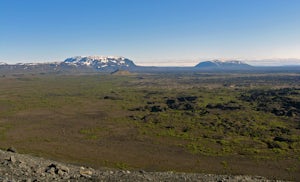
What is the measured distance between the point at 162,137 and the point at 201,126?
35.0 ft

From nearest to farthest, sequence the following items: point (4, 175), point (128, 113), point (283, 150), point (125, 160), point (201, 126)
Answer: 1. point (4, 175)
2. point (125, 160)
3. point (283, 150)
4. point (201, 126)
5. point (128, 113)

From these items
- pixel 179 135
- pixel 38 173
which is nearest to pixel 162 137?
pixel 179 135

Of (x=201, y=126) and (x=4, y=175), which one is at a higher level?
(x=4, y=175)

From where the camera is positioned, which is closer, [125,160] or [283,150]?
[125,160]

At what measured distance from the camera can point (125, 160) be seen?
123ft

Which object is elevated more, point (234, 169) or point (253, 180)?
point (253, 180)

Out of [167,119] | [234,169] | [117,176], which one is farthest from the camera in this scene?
[167,119]

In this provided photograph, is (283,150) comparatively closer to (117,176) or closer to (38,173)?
(117,176)

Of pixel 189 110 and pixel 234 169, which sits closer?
pixel 234 169

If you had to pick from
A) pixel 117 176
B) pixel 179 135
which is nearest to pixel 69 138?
pixel 179 135

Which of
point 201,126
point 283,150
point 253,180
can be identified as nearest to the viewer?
point 253,180

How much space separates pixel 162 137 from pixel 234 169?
1662cm

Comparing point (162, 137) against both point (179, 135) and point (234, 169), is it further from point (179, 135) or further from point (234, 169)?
point (234, 169)

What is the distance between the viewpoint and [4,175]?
798 inches
